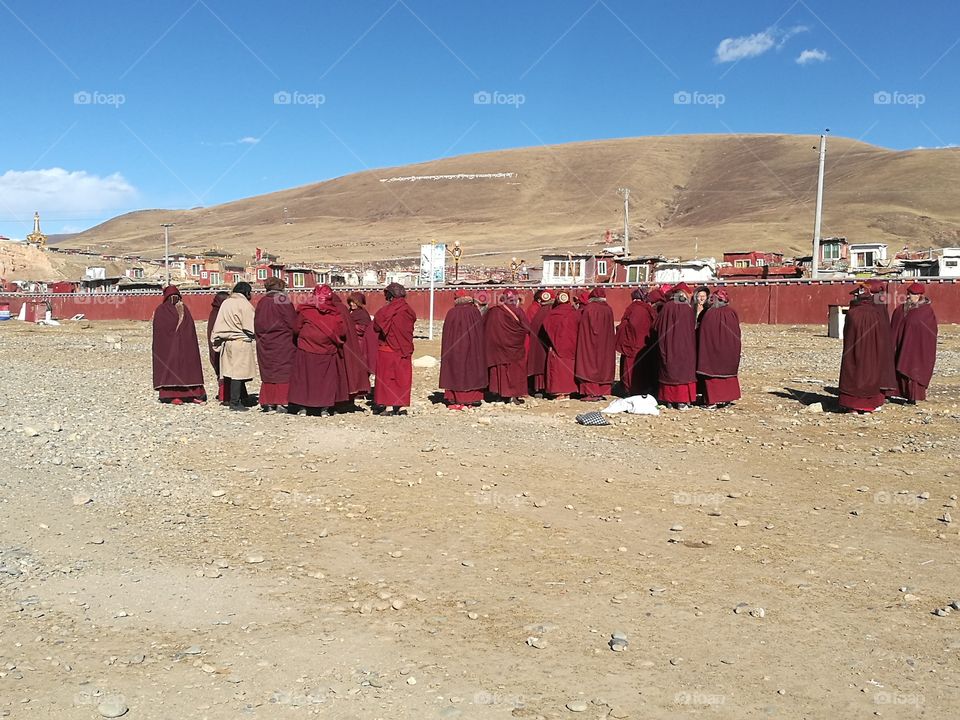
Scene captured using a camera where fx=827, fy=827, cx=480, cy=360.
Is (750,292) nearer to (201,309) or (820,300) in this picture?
(820,300)

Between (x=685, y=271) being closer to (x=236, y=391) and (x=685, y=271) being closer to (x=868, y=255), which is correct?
(x=868, y=255)

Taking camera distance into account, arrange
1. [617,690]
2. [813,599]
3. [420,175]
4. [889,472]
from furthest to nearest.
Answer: [420,175], [889,472], [813,599], [617,690]

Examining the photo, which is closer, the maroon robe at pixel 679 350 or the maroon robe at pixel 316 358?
the maroon robe at pixel 316 358

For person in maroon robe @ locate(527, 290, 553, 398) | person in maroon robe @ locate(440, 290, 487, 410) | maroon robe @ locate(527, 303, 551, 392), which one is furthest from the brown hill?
person in maroon robe @ locate(440, 290, 487, 410)

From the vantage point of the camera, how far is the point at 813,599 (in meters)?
4.74

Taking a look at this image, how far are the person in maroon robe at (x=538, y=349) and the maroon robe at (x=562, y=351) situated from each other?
0.44 ft

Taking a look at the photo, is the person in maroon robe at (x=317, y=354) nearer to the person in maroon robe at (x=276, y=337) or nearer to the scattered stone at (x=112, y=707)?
the person in maroon robe at (x=276, y=337)

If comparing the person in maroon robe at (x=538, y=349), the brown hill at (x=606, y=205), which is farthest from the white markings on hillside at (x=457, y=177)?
the person in maroon robe at (x=538, y=349)

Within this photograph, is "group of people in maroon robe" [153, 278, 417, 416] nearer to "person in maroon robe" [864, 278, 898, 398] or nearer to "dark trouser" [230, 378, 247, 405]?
"dark trouser" [230, 378, 247, 405]

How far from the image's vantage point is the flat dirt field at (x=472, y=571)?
3.68 m

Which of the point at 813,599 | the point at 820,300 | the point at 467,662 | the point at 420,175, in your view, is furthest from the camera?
the point at 420,175

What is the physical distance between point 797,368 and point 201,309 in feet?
102

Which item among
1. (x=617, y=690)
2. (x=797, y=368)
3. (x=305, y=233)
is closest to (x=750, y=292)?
(x=797, y=368)

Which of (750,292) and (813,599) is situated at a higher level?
(750,292)
